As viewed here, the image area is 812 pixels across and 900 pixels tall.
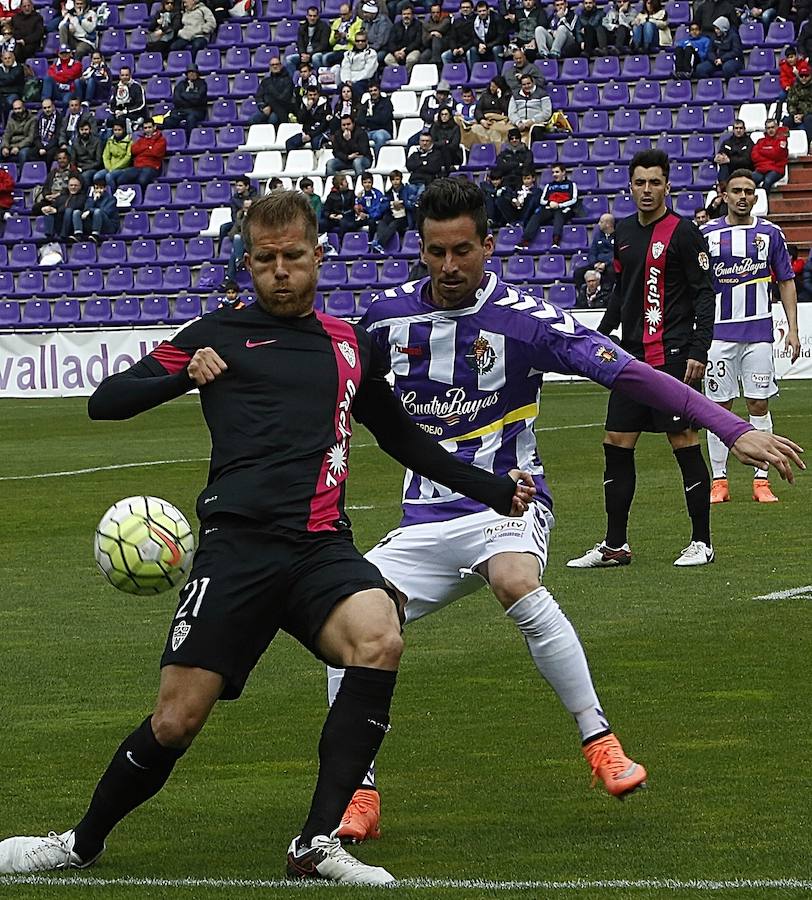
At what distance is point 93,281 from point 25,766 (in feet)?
87.0

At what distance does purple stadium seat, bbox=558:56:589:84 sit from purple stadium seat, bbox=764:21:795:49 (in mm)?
3061

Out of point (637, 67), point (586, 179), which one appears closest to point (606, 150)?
point (586, 179)

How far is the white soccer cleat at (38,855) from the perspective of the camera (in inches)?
177

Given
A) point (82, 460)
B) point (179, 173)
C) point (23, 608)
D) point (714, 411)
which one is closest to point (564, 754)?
point (714, 411)

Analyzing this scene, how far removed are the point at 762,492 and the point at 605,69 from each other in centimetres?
1926

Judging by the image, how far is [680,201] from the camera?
28609 mm

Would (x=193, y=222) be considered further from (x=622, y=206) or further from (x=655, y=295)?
(x=655, y=295)

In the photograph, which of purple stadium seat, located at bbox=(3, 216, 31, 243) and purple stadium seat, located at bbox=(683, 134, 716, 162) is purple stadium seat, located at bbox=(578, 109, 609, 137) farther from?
purple stadium seat, located at bbox=(3, 216, 31, 243)

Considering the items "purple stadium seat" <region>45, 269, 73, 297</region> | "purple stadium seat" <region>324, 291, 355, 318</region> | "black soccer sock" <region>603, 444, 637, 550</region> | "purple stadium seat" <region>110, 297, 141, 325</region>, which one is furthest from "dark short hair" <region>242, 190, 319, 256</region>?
"purple stadium seat" <region>45, 269, 73, 297</region>

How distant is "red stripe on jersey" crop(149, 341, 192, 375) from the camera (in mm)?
4645

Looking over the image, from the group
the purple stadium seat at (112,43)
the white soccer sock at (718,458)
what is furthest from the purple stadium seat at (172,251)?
the white soccer sock at (718,458)

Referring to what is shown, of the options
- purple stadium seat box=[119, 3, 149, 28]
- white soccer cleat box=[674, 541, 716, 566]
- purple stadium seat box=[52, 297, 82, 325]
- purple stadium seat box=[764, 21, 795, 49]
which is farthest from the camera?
purple stadium seat box=[119, 3, 149, 28]

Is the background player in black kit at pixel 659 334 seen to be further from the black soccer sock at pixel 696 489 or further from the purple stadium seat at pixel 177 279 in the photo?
the purple stadium seat at pixel 177 279

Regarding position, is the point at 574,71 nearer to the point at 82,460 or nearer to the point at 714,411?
the point at 82,460
